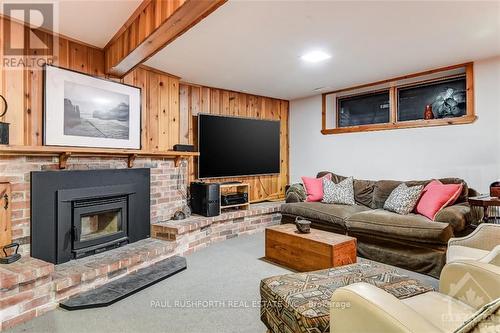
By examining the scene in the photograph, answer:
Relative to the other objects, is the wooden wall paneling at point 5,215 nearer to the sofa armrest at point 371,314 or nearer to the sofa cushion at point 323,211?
the sofa armrest at point 371,314

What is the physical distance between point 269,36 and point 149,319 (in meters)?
2.62

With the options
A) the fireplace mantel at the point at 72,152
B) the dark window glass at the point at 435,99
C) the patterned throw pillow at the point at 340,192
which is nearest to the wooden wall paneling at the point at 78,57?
the fireplace mantel at the point at 72,152

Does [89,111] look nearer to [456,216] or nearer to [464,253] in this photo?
[464,253]

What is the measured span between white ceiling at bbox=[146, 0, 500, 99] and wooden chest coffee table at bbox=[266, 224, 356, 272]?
197 cm

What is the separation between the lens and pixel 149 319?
2.13 meters

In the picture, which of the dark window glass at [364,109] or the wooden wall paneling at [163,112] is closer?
the wooden wall paneling at [163,112]

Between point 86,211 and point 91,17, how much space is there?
5.79ft

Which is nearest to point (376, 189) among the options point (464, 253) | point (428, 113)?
point (428, 113)

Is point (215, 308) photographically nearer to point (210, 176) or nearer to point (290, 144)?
point (210, 176)

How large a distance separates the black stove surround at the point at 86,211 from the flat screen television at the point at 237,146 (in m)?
1.27

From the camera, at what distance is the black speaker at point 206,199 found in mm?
4141

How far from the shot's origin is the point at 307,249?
2.94m

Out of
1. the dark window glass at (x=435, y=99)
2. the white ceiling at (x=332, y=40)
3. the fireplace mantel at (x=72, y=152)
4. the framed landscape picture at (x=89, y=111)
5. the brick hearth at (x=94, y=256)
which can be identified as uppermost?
the white ceiling at (x=332, y=40)

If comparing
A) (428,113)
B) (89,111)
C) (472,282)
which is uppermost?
(428,113)
